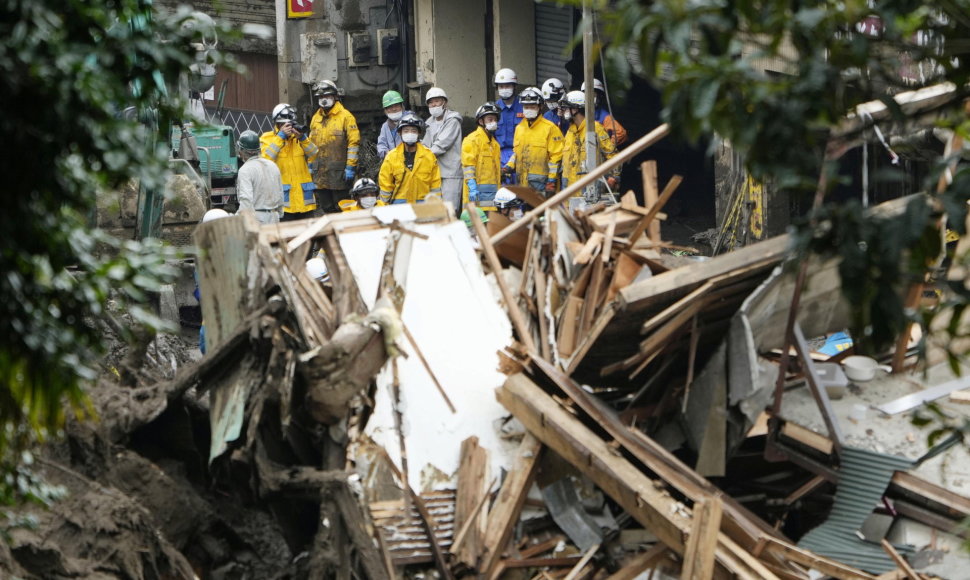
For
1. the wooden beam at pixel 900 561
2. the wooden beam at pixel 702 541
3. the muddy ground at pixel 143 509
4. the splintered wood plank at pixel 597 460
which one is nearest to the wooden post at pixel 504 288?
the splintered wood plank at pixel 597 460

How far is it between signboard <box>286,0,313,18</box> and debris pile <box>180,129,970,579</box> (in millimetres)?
15346

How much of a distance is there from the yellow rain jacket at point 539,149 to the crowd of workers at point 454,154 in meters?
0.01

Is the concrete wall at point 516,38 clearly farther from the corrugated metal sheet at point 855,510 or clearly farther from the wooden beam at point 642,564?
the wooden beam at point 642,564

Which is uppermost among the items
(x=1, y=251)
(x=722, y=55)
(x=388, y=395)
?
(x=722, y=55)

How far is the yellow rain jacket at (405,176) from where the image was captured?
17172 millimetres

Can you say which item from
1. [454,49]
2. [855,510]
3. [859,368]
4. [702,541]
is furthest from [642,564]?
[454,49]

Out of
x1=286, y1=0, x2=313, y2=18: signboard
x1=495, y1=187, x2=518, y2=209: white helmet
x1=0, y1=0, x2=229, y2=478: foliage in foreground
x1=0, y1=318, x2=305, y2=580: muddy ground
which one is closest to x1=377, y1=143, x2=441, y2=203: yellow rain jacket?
x1=495, y1=187, x2=518, y2=209: white helmet

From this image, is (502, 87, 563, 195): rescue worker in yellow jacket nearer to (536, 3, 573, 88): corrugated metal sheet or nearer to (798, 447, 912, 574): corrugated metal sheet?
(536, 3, 573, 88): corrugated metal sheet

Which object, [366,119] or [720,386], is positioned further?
[366,119]

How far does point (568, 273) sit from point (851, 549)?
2704 millimetres

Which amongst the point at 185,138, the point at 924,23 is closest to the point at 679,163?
the point at 185,138

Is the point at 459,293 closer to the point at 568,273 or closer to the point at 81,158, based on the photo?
the point at 568,273

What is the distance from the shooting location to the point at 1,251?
351 cm

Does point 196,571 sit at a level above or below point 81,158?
below
